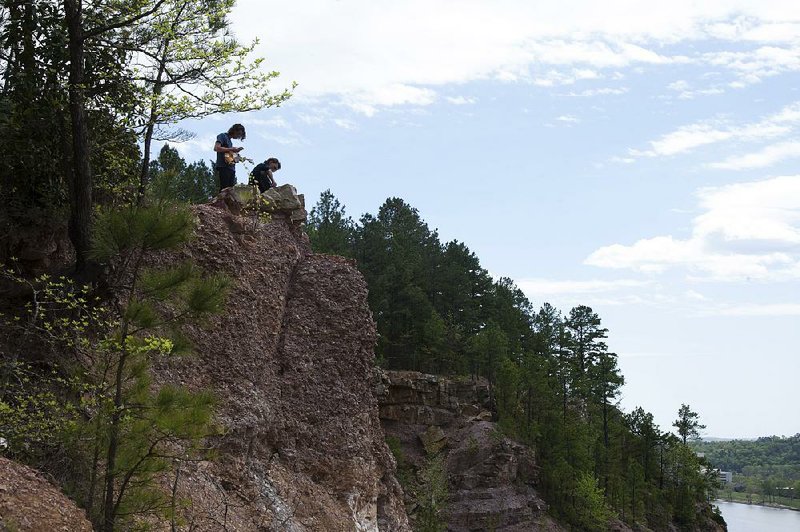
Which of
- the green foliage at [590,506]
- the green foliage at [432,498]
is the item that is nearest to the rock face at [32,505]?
the green foliage at [432,498]

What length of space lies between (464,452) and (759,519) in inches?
5421

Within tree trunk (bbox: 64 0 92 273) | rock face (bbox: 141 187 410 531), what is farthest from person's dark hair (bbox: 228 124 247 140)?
tree trunk (bbox: 64 0 92 273)

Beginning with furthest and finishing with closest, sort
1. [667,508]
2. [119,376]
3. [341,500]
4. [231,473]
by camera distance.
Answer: [667,508] < [341,500] < [231,473] < [119,376]

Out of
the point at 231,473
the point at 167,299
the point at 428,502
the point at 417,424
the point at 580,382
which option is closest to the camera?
the point at 167,299

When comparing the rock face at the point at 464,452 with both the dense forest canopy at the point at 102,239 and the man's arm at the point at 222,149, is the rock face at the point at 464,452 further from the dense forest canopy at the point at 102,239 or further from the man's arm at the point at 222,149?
the dense forest canopy at the point at 102,239

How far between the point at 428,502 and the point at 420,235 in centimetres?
2837

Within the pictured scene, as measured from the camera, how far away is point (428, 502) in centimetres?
4275

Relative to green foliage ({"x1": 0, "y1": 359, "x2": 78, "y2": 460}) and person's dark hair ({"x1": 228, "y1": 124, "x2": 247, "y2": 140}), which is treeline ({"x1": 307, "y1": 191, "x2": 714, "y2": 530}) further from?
green foliage ({"x1": 0, "y1": 359, "x2": 78, "y2": 460})

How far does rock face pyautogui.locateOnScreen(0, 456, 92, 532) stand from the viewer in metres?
8.69

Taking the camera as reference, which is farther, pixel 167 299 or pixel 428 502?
pixel 428 502

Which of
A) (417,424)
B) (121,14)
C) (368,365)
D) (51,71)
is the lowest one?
(417,424)

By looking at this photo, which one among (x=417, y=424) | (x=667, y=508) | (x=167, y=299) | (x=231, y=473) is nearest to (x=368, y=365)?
(x=231, y=473)

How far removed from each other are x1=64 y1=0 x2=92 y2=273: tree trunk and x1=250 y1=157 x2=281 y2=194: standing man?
5849 mm

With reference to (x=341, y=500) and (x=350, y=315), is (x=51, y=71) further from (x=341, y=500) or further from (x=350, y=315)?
(x=341, y=500)
